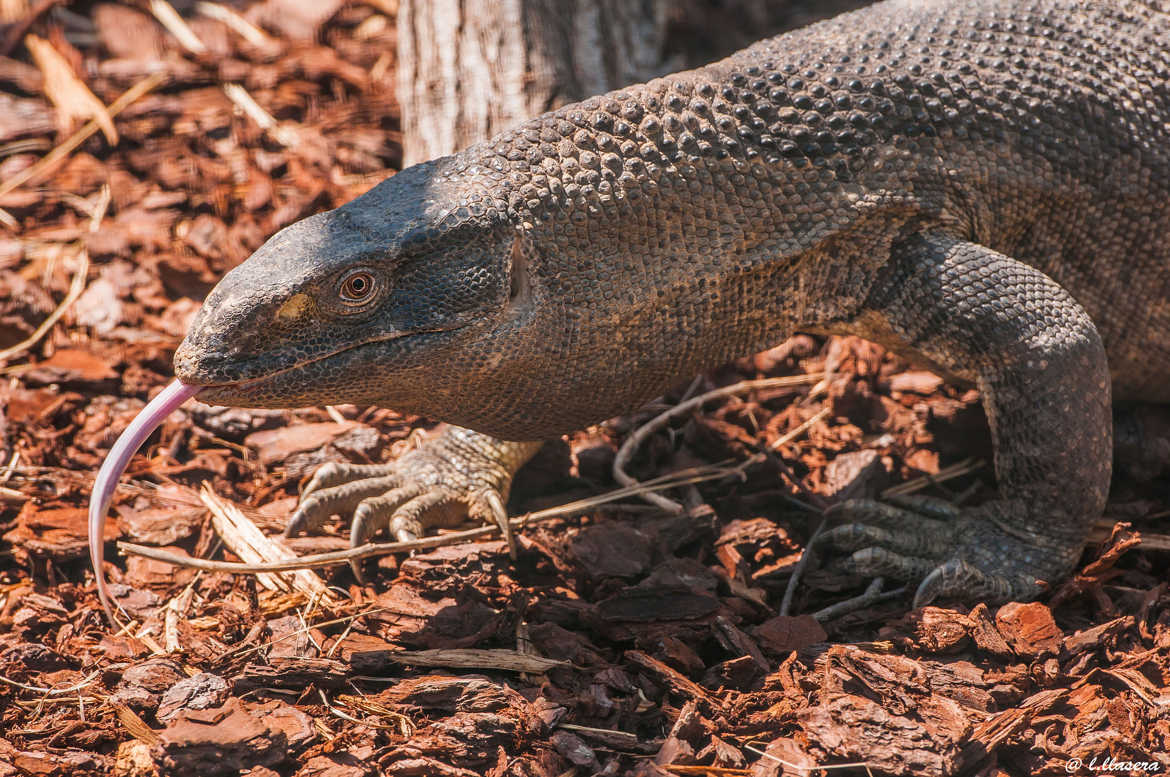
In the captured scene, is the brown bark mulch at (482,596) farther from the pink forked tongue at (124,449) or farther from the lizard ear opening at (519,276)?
the lizard ear opening at (519,276)

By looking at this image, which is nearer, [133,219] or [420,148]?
[420,148]

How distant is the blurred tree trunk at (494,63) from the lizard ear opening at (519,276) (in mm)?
2248

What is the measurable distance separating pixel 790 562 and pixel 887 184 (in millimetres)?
1735

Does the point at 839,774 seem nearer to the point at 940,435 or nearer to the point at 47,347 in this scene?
the point at 940,435

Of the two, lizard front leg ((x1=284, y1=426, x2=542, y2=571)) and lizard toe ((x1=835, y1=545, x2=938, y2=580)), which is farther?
lizard front leg ((x1=284, y1=426, x2=542, y2=571))

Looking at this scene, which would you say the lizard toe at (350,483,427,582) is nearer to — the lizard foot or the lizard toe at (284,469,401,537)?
the lizard toe at (284,469,401,537)

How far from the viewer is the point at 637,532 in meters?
4.93

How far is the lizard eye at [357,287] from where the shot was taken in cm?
388

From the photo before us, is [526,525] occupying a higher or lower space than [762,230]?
lower

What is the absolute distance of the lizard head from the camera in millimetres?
3814

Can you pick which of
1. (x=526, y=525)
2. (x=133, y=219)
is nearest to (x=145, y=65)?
(x=133, y=219)
